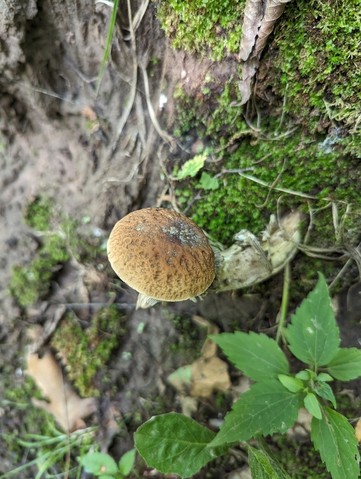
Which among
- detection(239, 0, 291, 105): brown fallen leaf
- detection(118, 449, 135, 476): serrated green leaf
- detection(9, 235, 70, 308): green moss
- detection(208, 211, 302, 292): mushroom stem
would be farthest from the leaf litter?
detection(239, 0, 291, 105): brown fallen leaf

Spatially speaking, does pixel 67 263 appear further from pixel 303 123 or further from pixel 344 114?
pixel 344 114

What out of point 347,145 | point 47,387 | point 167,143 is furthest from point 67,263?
point 347,145

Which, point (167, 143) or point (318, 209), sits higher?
point (167, 143)

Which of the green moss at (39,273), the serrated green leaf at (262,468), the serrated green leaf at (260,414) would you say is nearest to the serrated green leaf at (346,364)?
the serrated green leaf at (260,414)

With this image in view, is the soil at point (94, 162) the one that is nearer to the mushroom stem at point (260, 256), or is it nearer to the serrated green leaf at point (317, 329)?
the mushroom stem at point (260, 256)

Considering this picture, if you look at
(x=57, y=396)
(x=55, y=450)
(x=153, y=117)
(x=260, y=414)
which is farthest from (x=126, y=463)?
(x=153, y=117)
